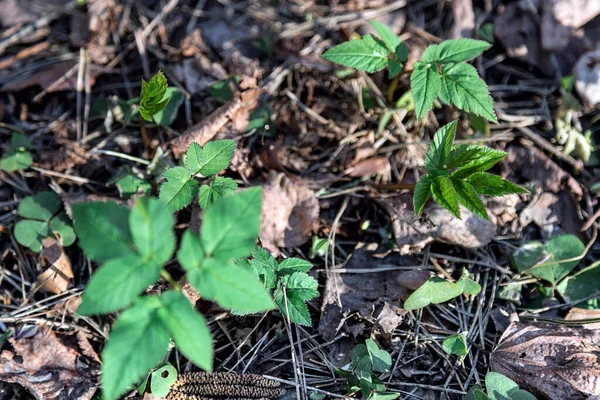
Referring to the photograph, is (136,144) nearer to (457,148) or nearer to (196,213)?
(196,213)

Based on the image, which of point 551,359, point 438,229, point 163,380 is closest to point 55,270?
point 163,380

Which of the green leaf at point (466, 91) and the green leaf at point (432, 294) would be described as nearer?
the green leaf at point (432, 294)

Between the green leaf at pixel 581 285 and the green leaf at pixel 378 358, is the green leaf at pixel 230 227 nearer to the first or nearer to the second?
the green leaf at pixel 378 358

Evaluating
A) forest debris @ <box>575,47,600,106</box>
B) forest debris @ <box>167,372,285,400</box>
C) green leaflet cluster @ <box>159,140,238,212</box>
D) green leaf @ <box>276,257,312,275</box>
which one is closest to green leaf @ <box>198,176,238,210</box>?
green leaflet cluster @ <box>159,140,238,212</box>

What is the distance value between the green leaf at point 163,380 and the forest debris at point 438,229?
1232mm

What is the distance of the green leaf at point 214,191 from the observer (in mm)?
2090

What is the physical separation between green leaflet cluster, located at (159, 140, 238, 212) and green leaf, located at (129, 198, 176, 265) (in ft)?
1.84

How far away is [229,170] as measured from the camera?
2.73 meters

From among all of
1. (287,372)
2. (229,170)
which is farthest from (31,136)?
(287,372)

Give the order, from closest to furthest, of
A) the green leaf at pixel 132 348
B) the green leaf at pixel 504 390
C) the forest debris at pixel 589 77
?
1. the green leaf at pixel 132 348
2. the green leaf at pixel 504 390
3. the forest debris at pixel 589 77

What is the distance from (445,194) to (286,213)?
0.84 metres

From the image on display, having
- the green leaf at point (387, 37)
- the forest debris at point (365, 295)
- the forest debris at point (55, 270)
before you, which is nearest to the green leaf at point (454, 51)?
the green leaf at point (387, 37)

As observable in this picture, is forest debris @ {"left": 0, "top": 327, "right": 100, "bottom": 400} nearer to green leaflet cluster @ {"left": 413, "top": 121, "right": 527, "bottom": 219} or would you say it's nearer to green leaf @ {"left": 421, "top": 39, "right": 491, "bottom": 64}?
green leaflet cluster @ {"left": 413, "top": 121, "right": 527, "bottom": 219}

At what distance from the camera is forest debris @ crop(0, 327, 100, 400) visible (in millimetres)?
2162
